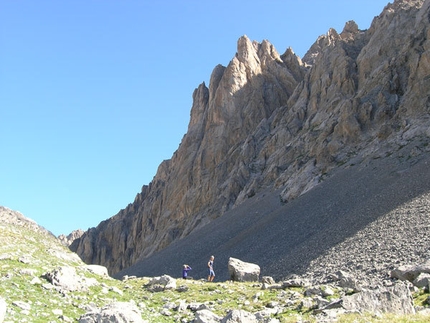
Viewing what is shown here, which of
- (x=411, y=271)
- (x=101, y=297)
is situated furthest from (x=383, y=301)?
(x=101, y=297)

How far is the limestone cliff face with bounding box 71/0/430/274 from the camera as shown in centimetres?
7912

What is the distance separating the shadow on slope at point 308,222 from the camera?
139 feet

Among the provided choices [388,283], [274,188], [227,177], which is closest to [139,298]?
[388,283]

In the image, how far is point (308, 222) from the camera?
169 feet

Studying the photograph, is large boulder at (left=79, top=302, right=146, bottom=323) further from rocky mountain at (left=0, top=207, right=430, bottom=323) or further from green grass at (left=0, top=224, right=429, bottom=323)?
green grass at (left=0, top=224, right=429, bottom=323)

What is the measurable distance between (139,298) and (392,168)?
44.8 metres

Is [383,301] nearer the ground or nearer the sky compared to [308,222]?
nearer the ground

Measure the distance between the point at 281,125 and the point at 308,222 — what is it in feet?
190

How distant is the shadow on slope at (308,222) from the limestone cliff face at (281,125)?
25.7 feet

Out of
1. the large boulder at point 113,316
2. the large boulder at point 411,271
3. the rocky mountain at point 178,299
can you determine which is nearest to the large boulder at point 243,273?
the rocky mountain at point 178,299

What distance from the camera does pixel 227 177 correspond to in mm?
109062

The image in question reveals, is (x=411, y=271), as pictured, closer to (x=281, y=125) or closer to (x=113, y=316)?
(x=113, y=316)

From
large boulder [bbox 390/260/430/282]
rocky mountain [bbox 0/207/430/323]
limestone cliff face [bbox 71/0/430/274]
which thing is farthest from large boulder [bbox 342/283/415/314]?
limestone cliff face [bbox 71/0/430/274]

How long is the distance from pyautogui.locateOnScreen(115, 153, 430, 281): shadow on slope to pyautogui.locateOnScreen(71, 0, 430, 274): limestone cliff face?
7.82 meters
